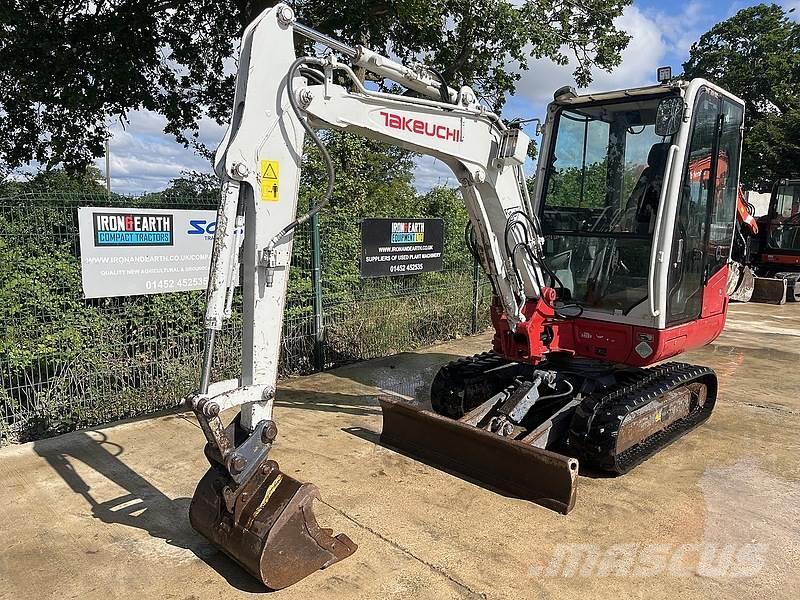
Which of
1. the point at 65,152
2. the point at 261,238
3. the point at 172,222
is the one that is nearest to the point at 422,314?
the point at 172,222

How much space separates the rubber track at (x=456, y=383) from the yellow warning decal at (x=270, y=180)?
2.69 meters

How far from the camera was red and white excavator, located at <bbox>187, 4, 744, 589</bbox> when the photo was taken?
3193mm

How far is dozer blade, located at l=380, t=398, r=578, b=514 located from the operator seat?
6.48 feet

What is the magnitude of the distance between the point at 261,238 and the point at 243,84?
2.50ft

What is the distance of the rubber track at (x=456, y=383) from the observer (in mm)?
5391

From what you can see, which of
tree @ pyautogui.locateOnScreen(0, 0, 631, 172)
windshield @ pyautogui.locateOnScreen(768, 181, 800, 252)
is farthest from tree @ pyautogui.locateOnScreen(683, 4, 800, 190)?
tree @ pyautogui.locateOnScreen(0, 0, 631, 172)

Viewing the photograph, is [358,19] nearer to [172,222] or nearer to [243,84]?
[172,222]

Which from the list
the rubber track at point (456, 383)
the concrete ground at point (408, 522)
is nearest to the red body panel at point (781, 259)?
the concrete ground at point (408, 522)

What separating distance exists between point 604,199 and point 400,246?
3361 millimetres

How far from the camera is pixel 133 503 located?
4059 mm

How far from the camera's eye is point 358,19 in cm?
870

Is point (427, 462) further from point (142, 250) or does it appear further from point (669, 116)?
point (142, 250)

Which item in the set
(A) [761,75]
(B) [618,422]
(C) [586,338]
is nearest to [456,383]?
(C) [586,338]

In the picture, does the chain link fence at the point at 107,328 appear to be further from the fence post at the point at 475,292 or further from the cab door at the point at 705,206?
the cab door at the point at 705,206
